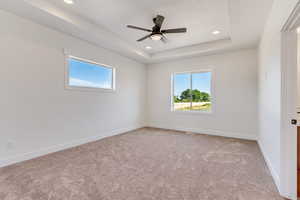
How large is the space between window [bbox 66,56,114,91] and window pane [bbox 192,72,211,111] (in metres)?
2.86

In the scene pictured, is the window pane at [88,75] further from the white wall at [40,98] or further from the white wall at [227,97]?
the white wall at [227,97]

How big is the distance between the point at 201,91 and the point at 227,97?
2.73 ft

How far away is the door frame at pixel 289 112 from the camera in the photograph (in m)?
1.64

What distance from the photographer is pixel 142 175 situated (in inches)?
84.0

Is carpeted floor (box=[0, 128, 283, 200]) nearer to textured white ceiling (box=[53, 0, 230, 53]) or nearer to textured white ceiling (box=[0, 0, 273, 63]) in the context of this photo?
textured white ceiling (box=[0, 0, 273, 63])

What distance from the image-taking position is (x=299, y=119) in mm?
1675

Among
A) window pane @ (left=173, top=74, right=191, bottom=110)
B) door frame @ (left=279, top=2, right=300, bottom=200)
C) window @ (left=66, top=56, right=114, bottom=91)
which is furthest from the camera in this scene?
window pane @ (left=173, top=74, right=191, bottom=110)

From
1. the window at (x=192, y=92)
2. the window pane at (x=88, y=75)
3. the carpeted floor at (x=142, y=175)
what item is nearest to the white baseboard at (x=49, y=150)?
the carpeted floor at (x=142, y=175)

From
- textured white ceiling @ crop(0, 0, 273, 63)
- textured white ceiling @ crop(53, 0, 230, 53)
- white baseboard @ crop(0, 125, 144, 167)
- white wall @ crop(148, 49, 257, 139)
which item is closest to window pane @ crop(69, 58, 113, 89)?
textured white ceiling @ crop(0, 0, 273, 63)

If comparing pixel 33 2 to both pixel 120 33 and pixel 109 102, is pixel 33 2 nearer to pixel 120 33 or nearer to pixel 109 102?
pixel 120 33

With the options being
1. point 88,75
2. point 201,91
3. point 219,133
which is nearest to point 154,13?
point 88,75

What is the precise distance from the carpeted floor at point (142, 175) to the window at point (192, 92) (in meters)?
1.88

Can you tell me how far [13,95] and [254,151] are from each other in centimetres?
491

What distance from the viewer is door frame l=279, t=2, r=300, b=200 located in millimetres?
1638
